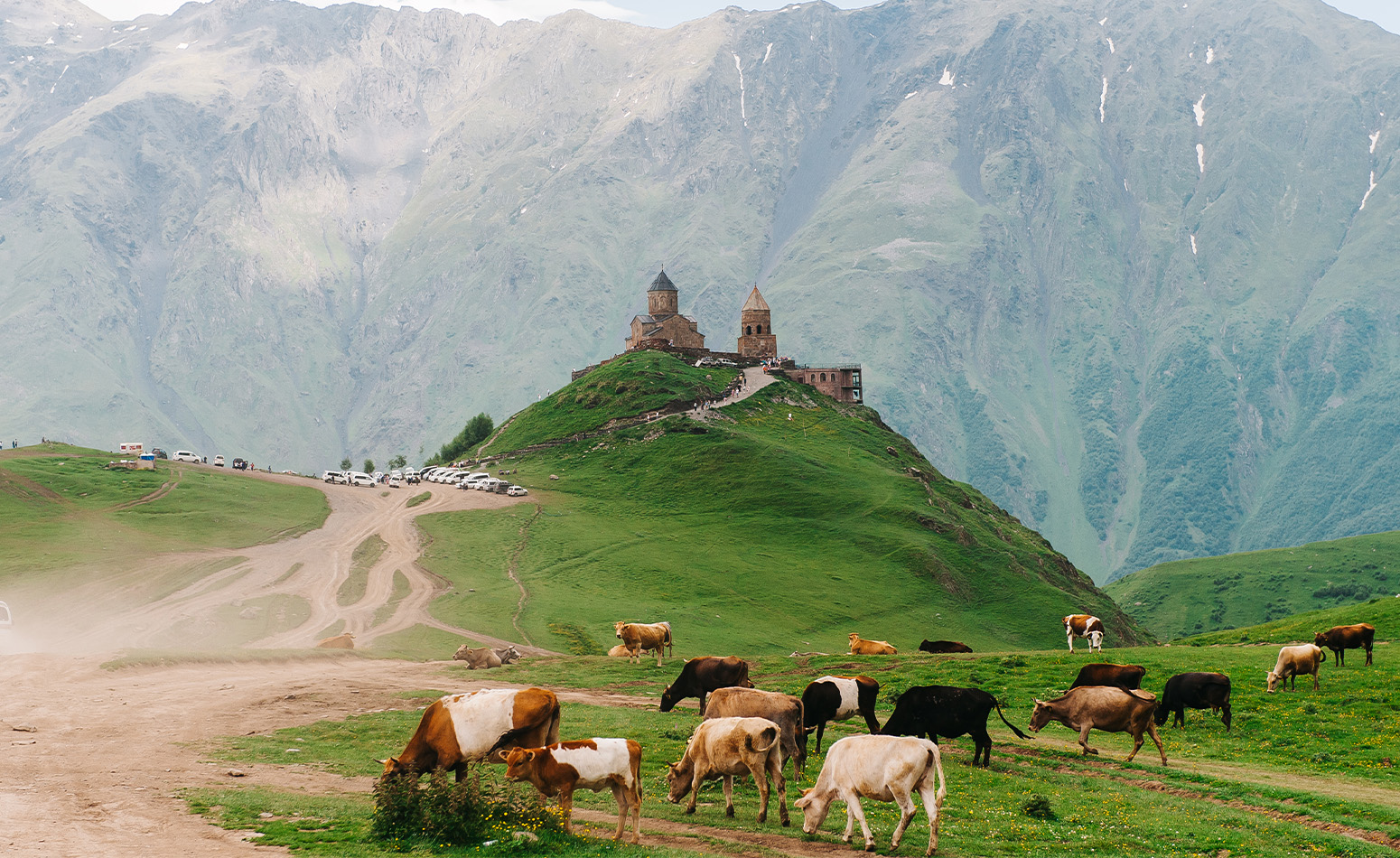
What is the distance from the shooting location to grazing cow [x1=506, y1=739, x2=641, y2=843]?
89.5ft

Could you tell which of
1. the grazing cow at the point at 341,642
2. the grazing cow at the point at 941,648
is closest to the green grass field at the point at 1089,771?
the grazing cow at the point at 941,648

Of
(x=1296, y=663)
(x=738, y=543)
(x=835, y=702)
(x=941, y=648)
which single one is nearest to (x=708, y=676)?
(x=835, y=702)

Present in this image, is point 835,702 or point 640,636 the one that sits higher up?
point 640,636

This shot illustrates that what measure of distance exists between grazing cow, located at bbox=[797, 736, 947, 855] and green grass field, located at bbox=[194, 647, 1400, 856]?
0.82 metres

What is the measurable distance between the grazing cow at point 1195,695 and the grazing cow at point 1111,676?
4.49 ft

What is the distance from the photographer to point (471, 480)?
134750 millimetres

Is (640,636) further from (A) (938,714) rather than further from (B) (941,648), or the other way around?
(A) (938,714)

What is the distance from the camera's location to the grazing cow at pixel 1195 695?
4228 cm

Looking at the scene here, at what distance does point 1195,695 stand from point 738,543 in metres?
77.9

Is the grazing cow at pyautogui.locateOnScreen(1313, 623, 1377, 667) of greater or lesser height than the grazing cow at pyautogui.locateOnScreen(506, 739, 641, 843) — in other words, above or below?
above

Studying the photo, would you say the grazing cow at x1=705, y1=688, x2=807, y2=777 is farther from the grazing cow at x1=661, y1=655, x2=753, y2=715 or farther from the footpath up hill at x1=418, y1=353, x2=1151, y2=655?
the footpath up hill at x1=418, y1=353, x2=1151, y2=655

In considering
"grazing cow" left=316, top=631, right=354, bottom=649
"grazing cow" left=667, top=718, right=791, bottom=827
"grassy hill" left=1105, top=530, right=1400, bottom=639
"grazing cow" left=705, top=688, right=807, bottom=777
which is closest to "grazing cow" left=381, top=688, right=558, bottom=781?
"grazing cow" left=667, top=718, right=791, bottom=827

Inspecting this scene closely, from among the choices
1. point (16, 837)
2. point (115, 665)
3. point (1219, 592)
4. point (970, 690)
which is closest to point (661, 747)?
point (970, 690)

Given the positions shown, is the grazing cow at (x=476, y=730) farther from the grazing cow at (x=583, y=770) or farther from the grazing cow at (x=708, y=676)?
the grazing cow at (x=708, y=676)
